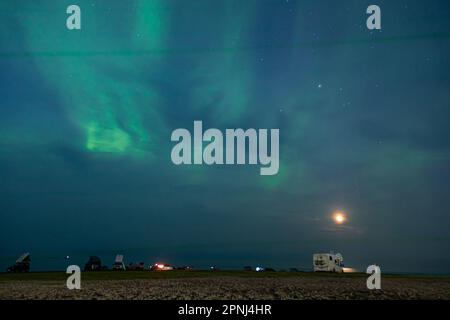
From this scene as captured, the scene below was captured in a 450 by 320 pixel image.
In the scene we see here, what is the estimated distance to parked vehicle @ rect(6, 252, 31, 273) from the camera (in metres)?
67.8

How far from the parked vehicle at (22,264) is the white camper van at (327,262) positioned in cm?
4524

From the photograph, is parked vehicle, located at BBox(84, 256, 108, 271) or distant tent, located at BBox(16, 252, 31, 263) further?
parked vehicle, located at BBox(84, 256, 108, 271)

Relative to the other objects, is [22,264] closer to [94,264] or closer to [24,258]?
A: [24,258]

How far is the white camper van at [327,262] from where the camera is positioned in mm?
74250

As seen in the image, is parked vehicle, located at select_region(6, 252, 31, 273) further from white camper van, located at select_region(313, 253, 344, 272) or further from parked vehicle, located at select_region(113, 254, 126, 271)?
white camper van, located at select_region(313, 253, 344, 272)

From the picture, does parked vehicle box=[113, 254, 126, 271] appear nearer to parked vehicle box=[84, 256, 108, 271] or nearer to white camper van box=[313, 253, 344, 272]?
parked vehicle box=[84, 256, 108, 271]

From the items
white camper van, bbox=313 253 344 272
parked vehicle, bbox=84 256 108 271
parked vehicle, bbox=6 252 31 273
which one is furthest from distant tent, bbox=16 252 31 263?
white camper van, bbox=313 253 344 272

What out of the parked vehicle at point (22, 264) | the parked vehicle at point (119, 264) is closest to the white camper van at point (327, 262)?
the parked vehicle at point (119, 264)

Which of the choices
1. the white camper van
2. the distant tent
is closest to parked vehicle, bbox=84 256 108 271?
the distant tent

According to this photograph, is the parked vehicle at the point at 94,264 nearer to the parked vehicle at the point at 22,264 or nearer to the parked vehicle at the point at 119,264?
the parked vehicle at the point at 119,264

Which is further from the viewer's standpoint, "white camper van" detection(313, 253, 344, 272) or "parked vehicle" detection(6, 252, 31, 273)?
"white camper van" detection(313, 253, 344, 272)

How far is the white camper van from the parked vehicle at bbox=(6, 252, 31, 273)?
4524 centimetres
